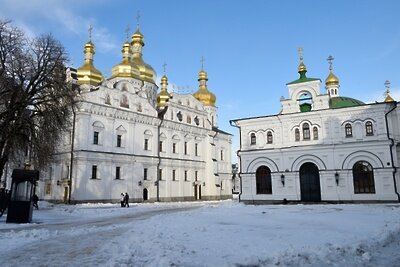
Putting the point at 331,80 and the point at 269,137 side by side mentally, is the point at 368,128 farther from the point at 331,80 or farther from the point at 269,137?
the point at 331,80

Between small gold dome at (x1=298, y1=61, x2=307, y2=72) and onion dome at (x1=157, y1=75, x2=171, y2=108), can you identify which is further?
onion dome at (x1=157, y1=75, x2=171, y2=108)

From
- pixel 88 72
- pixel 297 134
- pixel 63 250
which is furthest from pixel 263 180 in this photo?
pixel 63 250

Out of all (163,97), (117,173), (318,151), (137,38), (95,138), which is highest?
(137,38)

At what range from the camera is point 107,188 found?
3822 cm

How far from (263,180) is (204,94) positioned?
26649 millimetres

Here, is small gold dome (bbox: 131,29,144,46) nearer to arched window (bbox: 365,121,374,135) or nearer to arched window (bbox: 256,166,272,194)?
arched window (bbox: 256,166,272,194)

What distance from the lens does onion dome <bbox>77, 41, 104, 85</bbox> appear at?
4275 centimetres

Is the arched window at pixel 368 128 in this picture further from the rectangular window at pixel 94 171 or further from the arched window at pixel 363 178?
the rectangular window at pixel 94 171

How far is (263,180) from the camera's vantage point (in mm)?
34781

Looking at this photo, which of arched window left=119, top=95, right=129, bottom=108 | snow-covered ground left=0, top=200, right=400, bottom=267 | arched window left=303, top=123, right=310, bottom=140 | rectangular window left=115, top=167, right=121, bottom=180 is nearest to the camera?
snow-covered ground left=0, top=200, right=400, bottom=267

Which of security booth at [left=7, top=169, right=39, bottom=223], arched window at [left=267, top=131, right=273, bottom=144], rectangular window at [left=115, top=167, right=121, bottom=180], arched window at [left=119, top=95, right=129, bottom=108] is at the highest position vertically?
arched window at [left=119, top=95, right=129, bottom=108]

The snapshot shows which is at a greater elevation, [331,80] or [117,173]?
[331,80]

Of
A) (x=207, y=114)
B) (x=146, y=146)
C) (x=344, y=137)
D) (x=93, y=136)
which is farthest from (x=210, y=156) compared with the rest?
(x=344, y=137)

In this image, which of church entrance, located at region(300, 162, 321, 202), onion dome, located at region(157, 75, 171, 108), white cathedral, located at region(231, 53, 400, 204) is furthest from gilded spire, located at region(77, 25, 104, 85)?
church entrance, located at region(300, 162, 321, 202)
